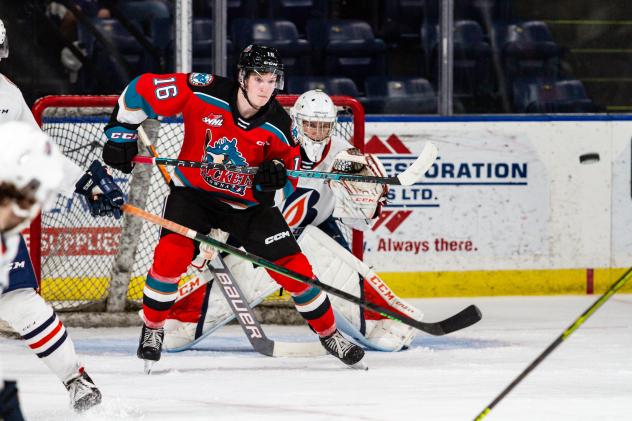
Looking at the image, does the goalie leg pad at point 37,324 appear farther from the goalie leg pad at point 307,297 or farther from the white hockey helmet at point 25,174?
the white hockey helmet at point 25,174

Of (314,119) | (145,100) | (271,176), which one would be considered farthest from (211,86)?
(314,119)

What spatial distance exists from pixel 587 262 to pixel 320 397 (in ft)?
8.55

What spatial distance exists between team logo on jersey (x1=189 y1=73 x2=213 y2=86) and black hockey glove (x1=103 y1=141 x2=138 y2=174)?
278mm

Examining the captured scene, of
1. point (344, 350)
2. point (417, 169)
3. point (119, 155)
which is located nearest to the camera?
point (119, 155)

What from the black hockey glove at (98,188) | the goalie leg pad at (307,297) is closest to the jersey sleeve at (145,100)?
the black hockey glove at (98,188)

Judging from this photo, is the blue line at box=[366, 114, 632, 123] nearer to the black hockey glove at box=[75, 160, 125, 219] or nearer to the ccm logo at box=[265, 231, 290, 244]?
the ccm logo at box=[265, 231, 290, 244]

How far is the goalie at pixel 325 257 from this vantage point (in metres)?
4.45

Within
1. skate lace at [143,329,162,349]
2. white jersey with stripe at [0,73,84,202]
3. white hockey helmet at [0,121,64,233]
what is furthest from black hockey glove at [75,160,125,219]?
white hockey helmet at [0,121,64,233]

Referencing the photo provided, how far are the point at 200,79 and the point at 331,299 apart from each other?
975mm

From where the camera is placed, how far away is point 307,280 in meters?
3.66

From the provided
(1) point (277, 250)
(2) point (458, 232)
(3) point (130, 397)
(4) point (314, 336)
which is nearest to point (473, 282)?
(2) point (458, 232)

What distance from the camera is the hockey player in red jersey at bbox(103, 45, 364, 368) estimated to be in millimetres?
3982

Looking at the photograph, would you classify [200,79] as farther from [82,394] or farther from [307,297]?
[82,394]

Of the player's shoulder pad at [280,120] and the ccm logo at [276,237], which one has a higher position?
the player's shoulder pad at [280,120]
